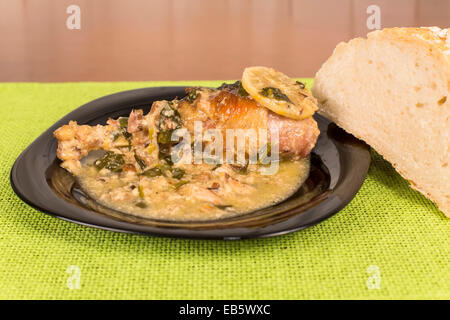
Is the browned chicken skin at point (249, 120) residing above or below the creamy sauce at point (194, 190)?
above

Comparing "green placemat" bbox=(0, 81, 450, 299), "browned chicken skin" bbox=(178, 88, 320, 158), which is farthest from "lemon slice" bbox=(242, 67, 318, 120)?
"green placemat" bbox=(0, 81, 450, 299)

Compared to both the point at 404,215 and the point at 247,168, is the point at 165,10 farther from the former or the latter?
the point at 404,215

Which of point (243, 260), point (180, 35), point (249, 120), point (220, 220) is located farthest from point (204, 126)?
point (180, 35)

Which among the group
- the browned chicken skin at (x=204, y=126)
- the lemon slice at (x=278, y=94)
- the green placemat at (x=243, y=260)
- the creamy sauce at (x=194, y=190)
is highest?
the lemon slice at (x=278, y=94)

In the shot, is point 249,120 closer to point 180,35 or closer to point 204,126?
point 204,126

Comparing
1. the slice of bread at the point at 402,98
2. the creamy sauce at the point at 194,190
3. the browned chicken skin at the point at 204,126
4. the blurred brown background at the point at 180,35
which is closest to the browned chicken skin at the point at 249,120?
the browned chicken skin at the point at 204,126

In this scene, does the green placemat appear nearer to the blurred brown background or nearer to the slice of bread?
the slice of bread

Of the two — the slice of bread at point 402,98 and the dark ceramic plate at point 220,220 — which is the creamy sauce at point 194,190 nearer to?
the dark ceramic plate at point 220,220

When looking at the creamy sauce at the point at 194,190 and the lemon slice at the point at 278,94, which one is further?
the lemon slice at the point at 278,94
